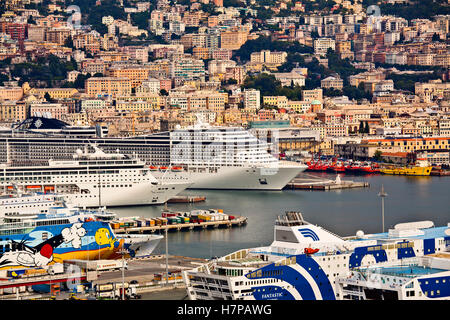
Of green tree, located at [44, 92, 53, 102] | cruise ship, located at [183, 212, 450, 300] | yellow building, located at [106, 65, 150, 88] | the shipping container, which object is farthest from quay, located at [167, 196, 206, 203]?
yellow building, located at [106, 65, 150, 88]

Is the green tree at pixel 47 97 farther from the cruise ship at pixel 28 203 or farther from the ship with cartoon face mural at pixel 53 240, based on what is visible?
the ship with cartoon face mural at pixel 53 240

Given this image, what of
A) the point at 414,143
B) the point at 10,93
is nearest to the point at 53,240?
the point at 414,143

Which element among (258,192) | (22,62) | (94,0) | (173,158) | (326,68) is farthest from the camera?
(94,0)

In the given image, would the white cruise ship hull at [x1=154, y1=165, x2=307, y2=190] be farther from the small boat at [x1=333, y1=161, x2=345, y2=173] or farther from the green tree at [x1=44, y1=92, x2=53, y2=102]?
the green tree at [x1=44, y1=92, x2=53, y2=102]

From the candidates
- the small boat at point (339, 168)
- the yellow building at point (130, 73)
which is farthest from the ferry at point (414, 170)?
the yellow building at point (130, 73)

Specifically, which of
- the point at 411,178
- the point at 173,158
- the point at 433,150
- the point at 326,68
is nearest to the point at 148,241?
the point at 173,158

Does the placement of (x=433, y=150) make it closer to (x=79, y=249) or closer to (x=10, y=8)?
(x=79, y=249)
